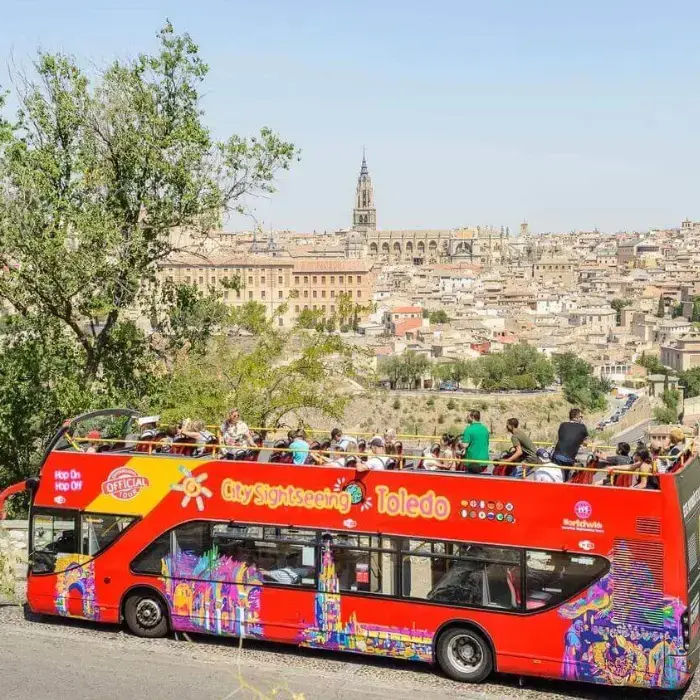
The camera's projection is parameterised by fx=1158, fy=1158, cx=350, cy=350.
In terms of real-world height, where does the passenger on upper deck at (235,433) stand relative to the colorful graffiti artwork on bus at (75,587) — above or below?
above

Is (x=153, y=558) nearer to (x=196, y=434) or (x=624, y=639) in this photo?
(x=196, y=434)

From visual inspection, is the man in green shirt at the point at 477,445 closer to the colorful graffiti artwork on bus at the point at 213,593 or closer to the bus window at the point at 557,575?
the bus window at the point at 557,575

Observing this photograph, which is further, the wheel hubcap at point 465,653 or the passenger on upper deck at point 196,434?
the passenger on upper deck at point 196,434

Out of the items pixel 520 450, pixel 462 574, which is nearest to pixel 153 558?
pixel 462 574

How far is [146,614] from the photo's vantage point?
10.0 m

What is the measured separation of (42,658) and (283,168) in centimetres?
960

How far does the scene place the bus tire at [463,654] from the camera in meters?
8.83

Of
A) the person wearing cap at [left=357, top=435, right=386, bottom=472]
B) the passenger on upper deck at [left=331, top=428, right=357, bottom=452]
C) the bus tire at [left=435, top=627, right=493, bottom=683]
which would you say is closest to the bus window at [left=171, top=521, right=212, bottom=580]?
the passenger on upper deck at [left=331, top=428, right=357, bottom=452]

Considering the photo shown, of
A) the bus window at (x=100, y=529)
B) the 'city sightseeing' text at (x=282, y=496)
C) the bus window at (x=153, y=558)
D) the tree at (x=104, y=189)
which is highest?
the tree at (x=104, y=189)

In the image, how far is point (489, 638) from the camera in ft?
28.7

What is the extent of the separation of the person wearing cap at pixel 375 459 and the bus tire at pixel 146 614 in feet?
7.53

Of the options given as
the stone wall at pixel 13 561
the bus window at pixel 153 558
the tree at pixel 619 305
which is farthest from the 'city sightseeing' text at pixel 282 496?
the tree at pixel 619 305

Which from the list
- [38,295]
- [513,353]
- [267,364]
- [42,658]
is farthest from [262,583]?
[513,353]

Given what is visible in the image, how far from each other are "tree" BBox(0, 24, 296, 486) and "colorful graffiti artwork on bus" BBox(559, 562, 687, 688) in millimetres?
9324
